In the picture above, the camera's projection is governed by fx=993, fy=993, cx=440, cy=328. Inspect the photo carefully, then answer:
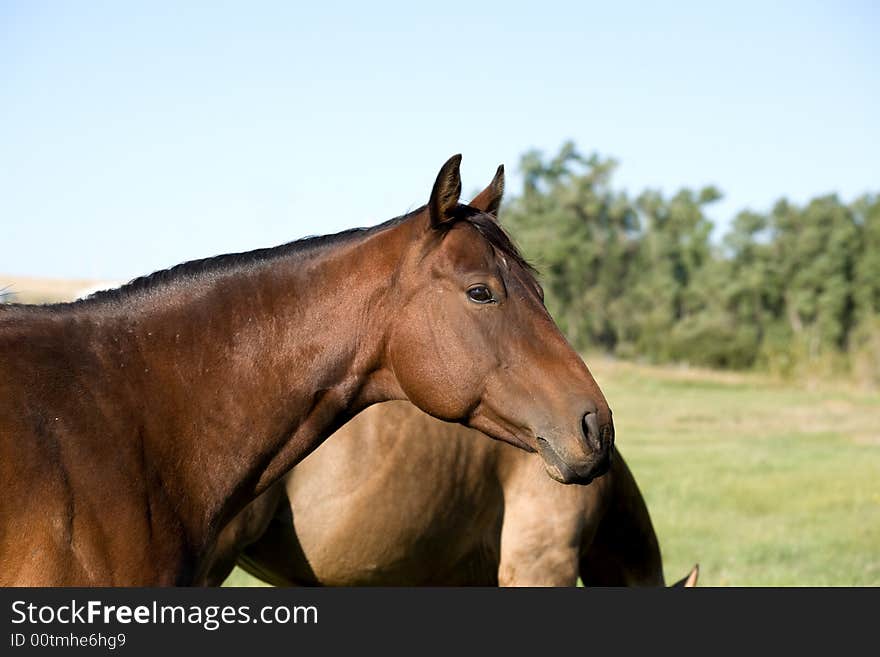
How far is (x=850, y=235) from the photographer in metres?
49.8

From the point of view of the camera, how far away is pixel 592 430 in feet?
10.8

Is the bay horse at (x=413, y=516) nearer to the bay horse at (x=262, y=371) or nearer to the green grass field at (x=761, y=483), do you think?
the bay horse at (x=262, y=371)

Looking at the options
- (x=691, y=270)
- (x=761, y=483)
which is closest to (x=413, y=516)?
(x=761, y=483)

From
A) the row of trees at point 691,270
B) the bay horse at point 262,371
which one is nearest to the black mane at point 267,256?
the bay horse at point 262,371

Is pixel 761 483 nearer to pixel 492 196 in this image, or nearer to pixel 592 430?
pixel 492 196

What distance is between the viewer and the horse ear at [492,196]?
12.5 feet

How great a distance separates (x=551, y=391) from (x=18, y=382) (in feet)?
5.61

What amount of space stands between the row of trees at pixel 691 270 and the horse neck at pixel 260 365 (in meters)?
43.9

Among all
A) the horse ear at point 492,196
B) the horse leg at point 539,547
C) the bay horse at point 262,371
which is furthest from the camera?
the horse leg at point 539,547

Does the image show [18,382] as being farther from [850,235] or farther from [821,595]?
[850,235]

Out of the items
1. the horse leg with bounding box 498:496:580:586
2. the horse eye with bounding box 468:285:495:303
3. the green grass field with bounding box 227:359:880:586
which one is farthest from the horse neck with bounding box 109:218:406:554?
the green grass field with bounding box 227:359:880:586

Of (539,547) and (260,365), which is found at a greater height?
(260,365)

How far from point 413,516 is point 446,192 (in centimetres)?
244

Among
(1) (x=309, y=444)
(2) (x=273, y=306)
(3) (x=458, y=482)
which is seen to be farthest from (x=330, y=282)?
(3) (x=458, y=482)
